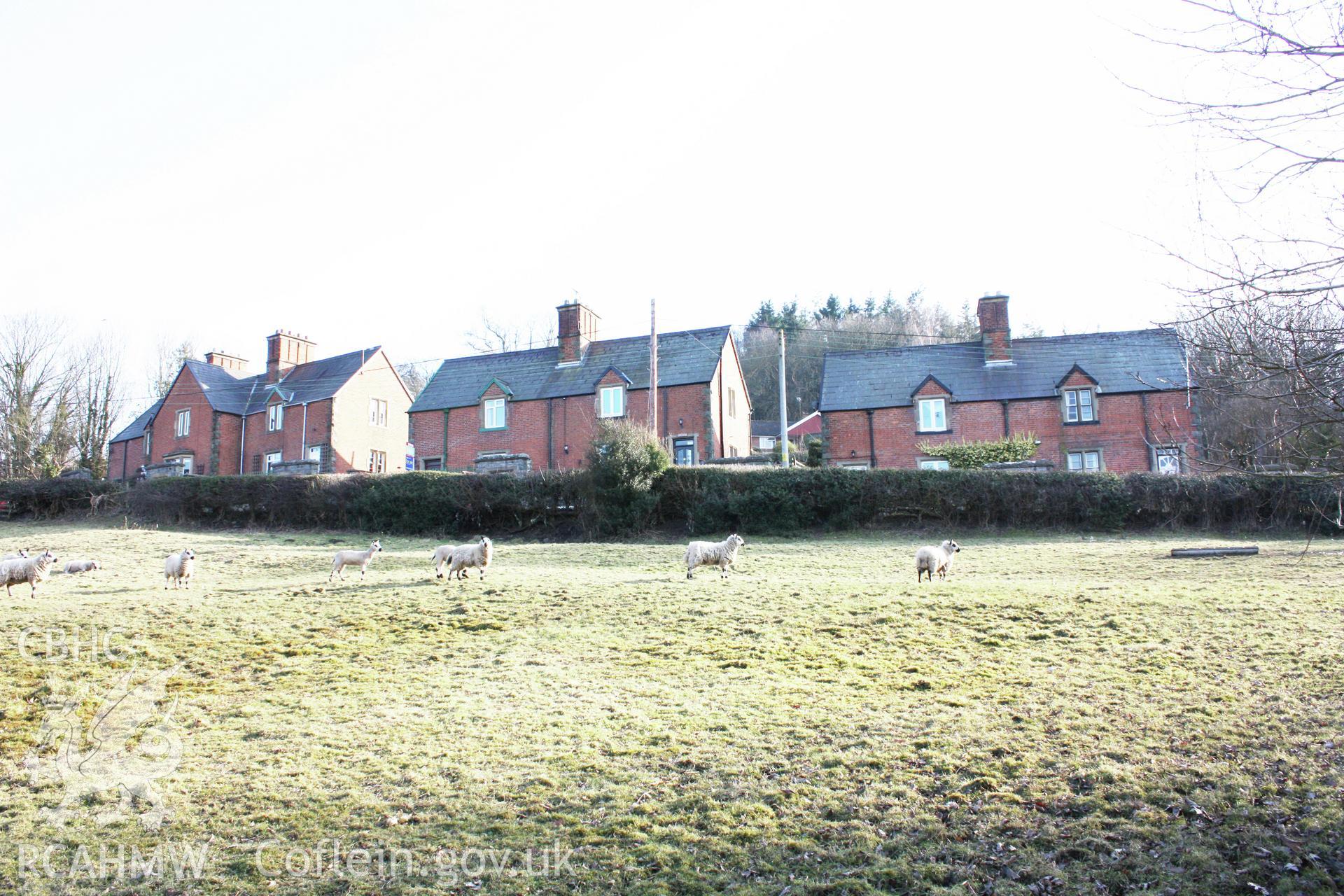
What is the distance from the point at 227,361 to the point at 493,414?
24.9 meters

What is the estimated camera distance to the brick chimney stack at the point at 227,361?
54750 mm

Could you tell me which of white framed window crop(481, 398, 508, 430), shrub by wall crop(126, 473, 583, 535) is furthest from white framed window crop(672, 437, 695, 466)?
shrub by wall crop(126, 473, 583, 535)

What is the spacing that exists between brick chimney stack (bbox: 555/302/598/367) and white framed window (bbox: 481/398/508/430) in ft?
12.2

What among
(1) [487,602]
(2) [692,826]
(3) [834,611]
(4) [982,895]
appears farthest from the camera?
(1) [487,602]

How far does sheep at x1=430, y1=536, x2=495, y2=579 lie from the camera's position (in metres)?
16.5

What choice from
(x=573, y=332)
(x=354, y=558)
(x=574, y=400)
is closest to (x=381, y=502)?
(x=354, y=558)

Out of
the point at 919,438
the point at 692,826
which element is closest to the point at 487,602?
the point at 692,826

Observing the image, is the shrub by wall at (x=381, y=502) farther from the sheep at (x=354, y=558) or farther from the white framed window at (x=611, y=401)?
the white framed window at (x=611, y=401)

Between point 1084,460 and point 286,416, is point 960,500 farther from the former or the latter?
→ point 286,416

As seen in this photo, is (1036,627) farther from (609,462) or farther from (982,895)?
(609,462)

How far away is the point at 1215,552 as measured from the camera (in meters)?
19.4

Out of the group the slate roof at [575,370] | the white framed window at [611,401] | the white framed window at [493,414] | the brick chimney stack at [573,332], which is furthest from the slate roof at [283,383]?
the white framed window at [611,401]

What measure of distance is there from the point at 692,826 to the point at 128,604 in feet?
38.7

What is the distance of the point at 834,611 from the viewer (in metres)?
13.3
